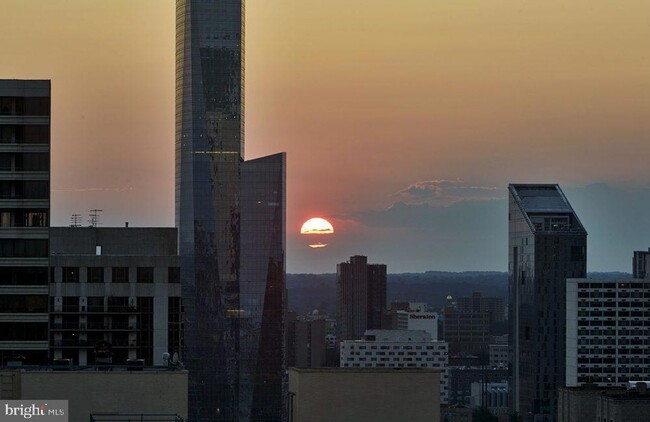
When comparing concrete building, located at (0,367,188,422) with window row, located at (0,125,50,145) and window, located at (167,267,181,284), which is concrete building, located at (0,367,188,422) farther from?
window, located at (167,267,181,284)

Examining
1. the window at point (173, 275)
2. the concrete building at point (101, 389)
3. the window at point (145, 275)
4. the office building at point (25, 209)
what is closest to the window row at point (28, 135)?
the office building at point (25, 209)

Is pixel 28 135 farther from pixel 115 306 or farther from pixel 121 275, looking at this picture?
pixel 115 306

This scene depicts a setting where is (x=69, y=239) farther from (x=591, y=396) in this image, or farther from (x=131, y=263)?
(x=591, y=396)

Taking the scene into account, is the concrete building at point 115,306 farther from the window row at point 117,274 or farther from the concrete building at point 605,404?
the concrete building at point 605,404

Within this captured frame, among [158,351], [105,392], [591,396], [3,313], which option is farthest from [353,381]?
[591,396]

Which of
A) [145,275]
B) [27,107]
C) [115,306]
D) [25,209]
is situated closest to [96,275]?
[115,306]

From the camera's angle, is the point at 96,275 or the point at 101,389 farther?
the point at 96,275
